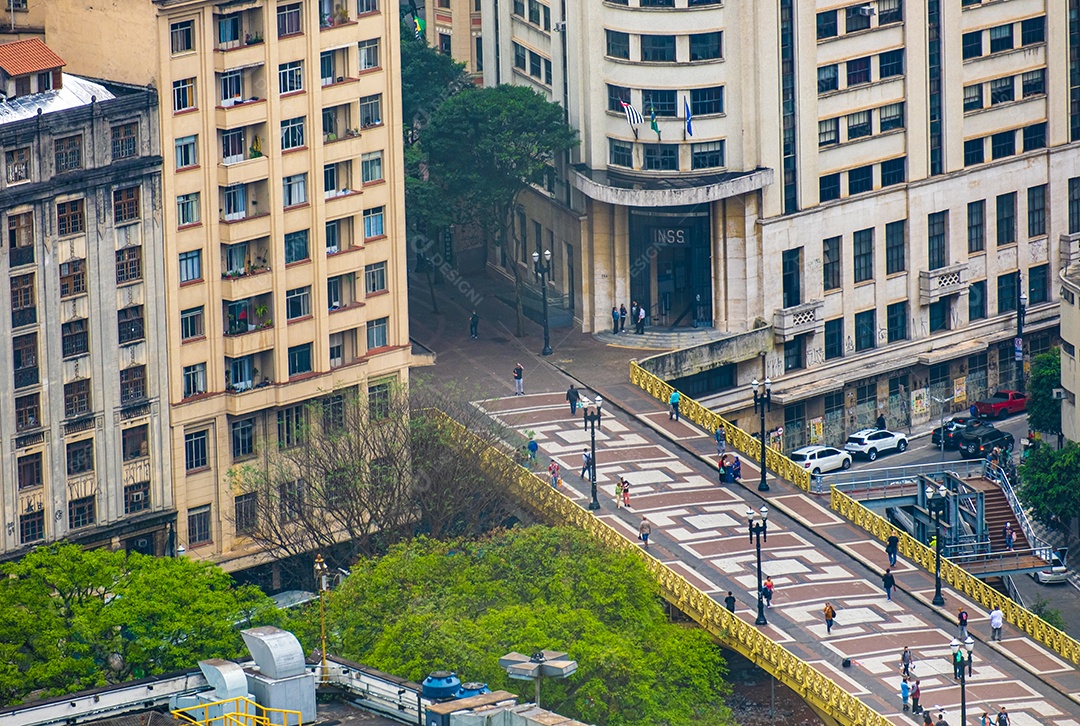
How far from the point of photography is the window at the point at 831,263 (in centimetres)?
17700

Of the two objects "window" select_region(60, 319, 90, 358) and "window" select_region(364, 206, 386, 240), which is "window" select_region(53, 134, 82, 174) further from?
"window" select_region(364, 206, 386, 240)

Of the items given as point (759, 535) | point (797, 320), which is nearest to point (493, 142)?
point (797, 320)

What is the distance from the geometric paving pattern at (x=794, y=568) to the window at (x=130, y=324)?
20.4 m

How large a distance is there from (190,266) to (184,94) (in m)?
7.66

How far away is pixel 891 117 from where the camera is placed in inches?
7018

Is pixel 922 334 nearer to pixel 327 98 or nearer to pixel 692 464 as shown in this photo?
pixel 692 464

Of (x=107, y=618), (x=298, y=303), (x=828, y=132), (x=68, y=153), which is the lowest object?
(x=107, y=618)

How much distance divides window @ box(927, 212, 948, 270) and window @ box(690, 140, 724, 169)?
13.7m

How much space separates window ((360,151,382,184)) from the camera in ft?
514

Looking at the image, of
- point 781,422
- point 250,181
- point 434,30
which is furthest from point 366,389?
point 434,30

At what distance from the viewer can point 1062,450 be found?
6358 inches

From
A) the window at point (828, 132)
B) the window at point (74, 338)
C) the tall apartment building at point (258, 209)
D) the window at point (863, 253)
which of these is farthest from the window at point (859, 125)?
the window at point (74, 338)

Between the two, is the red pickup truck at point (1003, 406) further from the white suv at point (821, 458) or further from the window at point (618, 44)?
the window at point (618, 44)

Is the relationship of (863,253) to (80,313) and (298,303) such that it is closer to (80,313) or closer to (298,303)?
(298,303)
